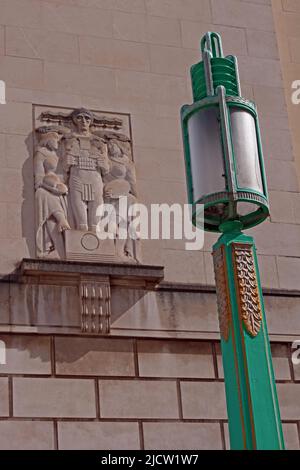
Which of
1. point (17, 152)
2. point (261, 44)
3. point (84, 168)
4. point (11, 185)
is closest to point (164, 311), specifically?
point (84, 168)

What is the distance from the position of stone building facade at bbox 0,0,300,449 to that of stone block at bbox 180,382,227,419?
16mm

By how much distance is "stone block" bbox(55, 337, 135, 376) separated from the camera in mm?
10969

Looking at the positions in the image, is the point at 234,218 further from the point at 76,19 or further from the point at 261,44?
the point at 261,44

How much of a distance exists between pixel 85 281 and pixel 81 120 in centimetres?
221

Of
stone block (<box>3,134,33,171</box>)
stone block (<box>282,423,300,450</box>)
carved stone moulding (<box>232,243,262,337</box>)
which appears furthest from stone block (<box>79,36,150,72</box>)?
carved stone moulding (<box>232,243,262,337</box>)

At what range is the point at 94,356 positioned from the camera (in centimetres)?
1109

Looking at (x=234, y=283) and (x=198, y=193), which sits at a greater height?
(x=198, y=193)

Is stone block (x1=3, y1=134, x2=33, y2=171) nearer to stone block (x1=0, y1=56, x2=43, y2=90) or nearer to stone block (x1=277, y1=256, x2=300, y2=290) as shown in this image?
stone block (x1=0, y1=56, x2=43, y2=90)

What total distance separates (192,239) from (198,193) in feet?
17.6
